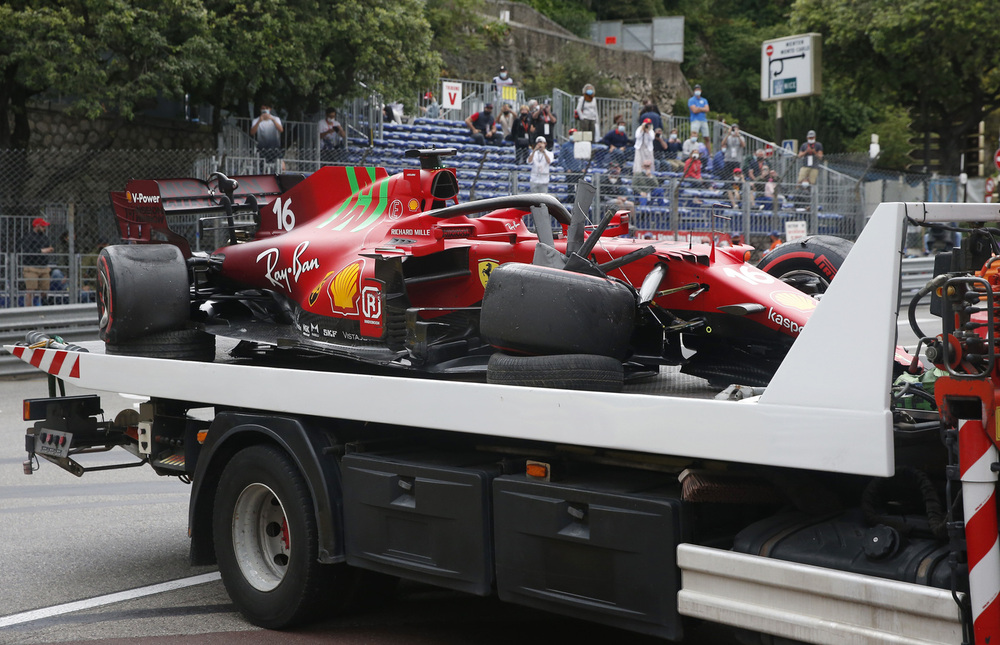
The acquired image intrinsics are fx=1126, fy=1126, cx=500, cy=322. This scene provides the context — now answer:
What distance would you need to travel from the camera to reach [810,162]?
2578cm

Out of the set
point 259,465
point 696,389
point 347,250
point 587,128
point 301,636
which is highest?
point 587,128

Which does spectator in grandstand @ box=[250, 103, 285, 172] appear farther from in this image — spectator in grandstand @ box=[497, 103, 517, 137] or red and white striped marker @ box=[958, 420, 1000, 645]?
red and white striped marker @ box=[958, 420, 1000, 645]

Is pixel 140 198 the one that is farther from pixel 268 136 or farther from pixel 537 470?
pixel 268 136

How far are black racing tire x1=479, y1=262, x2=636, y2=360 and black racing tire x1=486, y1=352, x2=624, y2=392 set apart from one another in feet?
0.31

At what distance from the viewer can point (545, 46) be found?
1828 inches

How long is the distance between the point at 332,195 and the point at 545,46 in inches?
1607

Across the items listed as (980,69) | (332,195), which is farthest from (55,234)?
(980,69)

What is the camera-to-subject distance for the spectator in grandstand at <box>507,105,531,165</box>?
2473 centimetres

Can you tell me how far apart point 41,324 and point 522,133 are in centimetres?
1264

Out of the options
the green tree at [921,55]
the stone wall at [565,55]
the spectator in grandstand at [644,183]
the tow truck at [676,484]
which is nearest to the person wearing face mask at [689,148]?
the spectator in grandstand at [644,183]

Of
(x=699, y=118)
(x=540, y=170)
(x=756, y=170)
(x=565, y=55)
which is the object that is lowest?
(x=540, y=170)

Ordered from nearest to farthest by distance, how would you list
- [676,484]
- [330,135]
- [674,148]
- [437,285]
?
[676,484], [437,285], [330,135], [674,148]

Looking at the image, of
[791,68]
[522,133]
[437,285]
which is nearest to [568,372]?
[437,285]

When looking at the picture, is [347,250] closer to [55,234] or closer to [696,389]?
[696,389]
